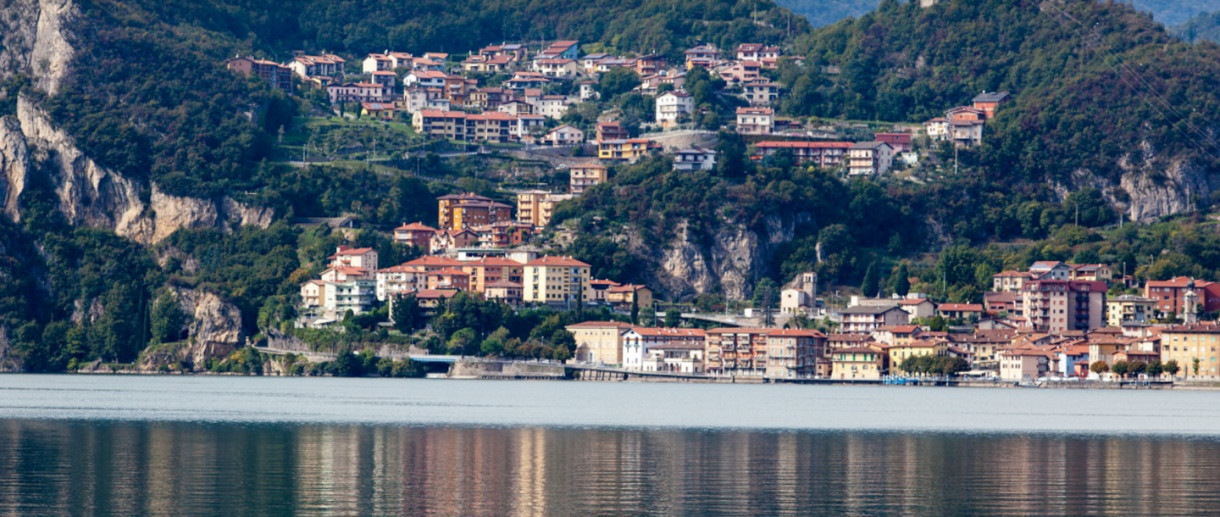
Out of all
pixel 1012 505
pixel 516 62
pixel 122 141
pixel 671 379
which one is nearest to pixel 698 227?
pixel 671 379

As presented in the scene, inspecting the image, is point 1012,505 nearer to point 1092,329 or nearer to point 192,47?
point 1092,329

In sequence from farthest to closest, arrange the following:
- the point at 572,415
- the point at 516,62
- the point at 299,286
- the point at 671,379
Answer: the point at 516,62 < the point at 299,286 < the point at 671,379 < the point at 572,415

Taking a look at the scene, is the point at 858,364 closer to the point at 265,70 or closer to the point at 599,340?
the point at 599,340

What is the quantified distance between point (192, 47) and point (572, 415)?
75.9 m

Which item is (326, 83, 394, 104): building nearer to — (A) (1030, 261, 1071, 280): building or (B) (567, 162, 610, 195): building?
(B) (567, 162, 610, 195): building

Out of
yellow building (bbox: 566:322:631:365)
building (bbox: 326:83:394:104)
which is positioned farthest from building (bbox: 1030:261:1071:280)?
building (bbox: 326:83:394:104)

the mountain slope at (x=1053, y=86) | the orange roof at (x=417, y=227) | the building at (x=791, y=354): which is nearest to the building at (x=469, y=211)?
the orange roof at (x=417, y=227)

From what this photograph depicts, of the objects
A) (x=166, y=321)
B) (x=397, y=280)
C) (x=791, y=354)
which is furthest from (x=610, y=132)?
(x=166, y=321)

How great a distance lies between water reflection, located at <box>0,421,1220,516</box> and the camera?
36.8 meters

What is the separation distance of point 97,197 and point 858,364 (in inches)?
1815

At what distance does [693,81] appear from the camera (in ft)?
467

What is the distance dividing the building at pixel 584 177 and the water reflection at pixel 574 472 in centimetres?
7073

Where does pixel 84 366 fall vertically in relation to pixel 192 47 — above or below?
below

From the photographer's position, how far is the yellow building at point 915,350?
102 m
